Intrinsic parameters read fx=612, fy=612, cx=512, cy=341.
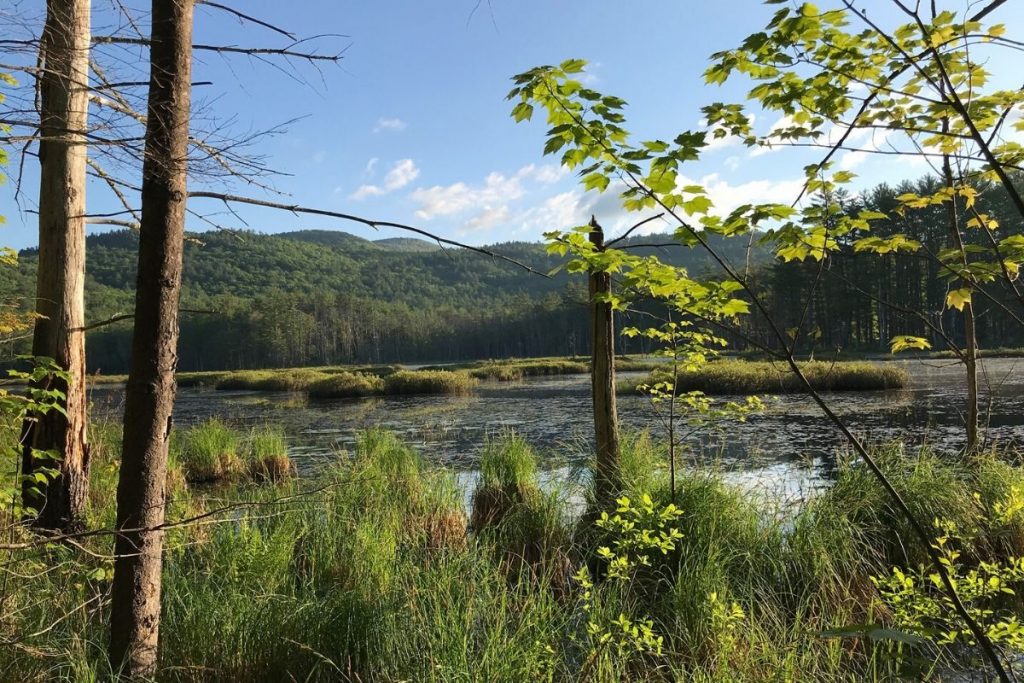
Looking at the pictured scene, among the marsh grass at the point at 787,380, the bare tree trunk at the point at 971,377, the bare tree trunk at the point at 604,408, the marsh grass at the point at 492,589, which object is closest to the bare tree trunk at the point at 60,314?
the marsh grass at the point at 492,589

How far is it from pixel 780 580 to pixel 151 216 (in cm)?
444

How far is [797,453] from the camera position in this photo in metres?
11.0

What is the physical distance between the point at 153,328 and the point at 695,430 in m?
11.5

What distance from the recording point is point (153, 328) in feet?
8.03

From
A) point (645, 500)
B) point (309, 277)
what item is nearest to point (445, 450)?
point (645, 500)

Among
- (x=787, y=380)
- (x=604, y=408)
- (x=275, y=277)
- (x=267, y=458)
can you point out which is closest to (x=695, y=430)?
(x=604, y=408)

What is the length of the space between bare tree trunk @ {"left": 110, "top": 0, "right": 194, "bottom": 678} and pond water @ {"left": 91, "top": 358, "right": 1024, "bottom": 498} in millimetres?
4271

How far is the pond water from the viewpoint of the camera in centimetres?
936

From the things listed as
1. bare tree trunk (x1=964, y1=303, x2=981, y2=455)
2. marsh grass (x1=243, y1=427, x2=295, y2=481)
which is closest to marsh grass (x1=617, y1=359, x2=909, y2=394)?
marsh grass (x1=243, y1=427, x2=295, y2=481)

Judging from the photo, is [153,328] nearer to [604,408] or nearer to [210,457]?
[604,408]

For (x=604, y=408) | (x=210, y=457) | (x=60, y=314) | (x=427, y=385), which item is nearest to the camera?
(x=60, y=314)

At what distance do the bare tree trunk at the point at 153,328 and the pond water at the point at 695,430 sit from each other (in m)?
4.27

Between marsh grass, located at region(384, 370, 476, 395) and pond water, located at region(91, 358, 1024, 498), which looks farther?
marsh grass, located at region(384, 370, 476, 395)

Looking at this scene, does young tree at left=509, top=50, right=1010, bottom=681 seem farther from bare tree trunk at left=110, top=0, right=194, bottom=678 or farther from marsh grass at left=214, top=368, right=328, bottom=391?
marsh grass at left=214, top=368, right=328, bottom=391
